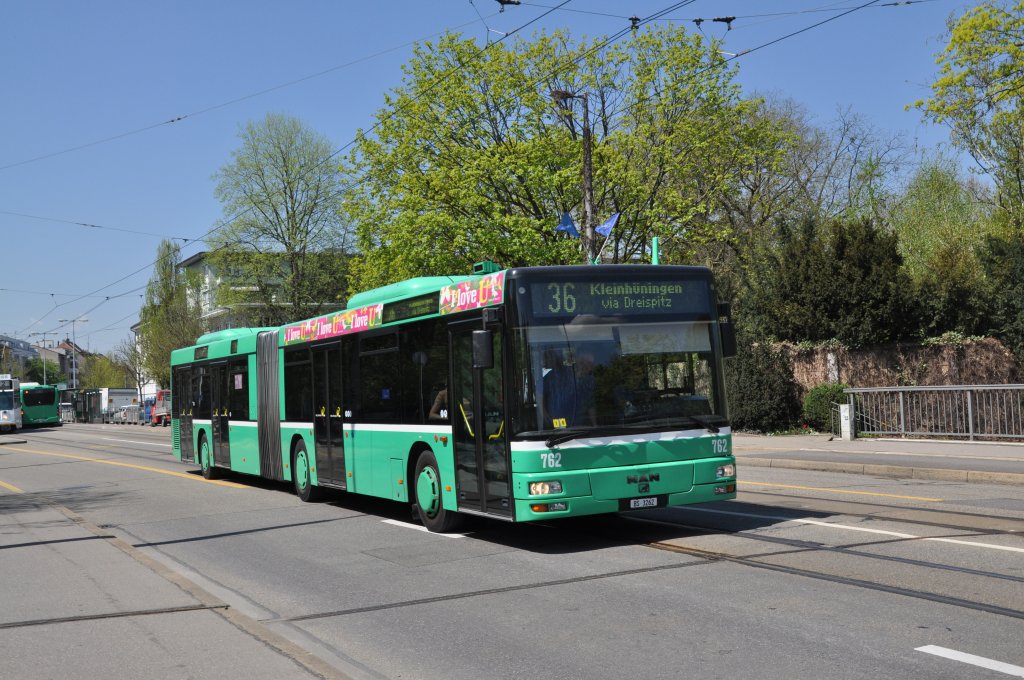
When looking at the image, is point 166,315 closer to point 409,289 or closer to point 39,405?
point 39,405

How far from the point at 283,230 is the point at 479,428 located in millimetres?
46140

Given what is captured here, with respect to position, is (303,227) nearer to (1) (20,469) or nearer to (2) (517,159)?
(2) (517,159)

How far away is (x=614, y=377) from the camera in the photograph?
10094 mm

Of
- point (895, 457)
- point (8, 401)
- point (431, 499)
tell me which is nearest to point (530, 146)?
point (895, 457)

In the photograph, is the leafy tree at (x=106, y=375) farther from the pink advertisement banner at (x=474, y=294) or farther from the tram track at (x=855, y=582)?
the tram track at (x=855, y=582)

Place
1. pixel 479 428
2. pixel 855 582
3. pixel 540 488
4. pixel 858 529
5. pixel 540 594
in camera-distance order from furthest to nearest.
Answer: pixel 479 428, pixel 858 529, pixel 540 488, pixel 540 594, pixel 855 582

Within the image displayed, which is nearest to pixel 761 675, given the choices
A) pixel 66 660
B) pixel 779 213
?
pixel 66 660

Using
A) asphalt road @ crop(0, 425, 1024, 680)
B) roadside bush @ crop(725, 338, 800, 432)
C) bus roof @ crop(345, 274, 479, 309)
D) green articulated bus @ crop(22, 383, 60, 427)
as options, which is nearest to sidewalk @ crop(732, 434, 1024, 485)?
roadside bush @ crop(725, 338, 800, 432)

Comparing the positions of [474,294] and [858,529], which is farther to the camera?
[474,294]

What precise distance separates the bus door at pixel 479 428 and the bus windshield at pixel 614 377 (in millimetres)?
395

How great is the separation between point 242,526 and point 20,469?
1652 cm

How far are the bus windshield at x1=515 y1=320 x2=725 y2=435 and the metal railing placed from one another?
14.3 m

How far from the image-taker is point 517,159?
3506 centimetres

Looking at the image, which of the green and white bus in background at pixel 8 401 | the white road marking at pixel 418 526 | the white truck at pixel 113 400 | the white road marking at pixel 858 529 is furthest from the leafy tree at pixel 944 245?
the white truck at pixel 113 400
